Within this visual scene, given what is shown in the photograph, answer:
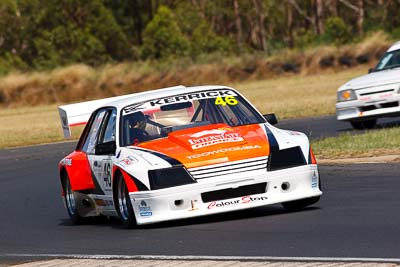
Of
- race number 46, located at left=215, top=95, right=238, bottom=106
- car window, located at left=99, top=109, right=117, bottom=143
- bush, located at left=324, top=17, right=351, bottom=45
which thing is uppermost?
race number 46, located at left=215, top=95, right=238, bottom=106

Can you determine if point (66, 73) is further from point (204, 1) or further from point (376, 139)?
point (376, 139)

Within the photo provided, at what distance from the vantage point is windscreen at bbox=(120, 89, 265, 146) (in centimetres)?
1184

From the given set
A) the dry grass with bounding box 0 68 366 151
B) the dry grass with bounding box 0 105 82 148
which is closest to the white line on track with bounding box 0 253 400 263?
the dry grass with bounding box 0 105 82 148

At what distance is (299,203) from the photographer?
11453 millimetres

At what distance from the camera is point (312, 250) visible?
870cm

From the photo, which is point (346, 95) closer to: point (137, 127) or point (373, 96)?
point (373, 96)

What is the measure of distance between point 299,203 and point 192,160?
4.33 ft

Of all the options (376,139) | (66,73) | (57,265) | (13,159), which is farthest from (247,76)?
(57,265)

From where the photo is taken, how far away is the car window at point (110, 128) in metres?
12.3

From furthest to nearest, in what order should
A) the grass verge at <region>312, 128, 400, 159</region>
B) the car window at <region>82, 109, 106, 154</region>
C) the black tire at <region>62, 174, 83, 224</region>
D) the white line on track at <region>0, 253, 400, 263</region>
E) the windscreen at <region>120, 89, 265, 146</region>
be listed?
the grass verge at <region>312, 128, 400, 159</region> < the black tire at <region>62, 174, 83, 224</region> < the car window at <region>82, 109, 106, 154</region> < the windscreen at <region>120, 89, 265, 146</region> < the white line on track at <region>0, 253, 400, 263</region>

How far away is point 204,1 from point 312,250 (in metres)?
76.8

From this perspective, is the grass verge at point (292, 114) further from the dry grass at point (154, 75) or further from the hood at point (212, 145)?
the hood at point (212, 145)

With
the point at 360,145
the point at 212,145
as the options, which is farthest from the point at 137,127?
the point at 360,145

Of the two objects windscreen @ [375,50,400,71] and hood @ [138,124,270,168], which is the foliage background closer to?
windscreen @ [375,50,400,71]
